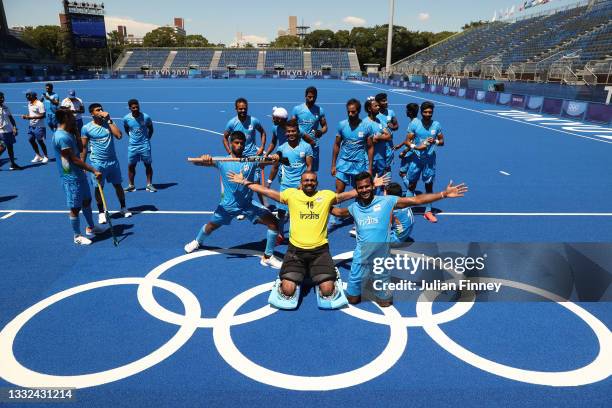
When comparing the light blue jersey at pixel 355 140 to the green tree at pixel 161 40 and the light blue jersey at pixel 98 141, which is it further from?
the green tree at pixel 161 40

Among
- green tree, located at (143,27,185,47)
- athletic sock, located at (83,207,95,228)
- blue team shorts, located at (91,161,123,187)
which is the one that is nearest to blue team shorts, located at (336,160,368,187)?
blue team shorts, located at (91,161,123,187)

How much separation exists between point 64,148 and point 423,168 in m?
6.65

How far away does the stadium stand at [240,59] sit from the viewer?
96.7 metres

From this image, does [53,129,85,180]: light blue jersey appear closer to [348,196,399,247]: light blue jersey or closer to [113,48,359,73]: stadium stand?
[348,196,399,247]: light blue jersey

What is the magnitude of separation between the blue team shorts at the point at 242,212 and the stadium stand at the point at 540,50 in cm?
3475

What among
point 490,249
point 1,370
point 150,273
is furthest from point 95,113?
point 490,249

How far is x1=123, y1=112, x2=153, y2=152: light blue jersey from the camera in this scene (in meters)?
9.10

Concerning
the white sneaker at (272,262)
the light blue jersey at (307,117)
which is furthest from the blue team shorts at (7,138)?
the white sneaker at (272,262)

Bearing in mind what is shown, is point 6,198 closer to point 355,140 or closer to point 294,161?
point 294,161

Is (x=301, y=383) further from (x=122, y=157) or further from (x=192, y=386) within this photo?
(x=122, y=157)

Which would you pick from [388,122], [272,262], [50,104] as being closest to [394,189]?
[272,262]

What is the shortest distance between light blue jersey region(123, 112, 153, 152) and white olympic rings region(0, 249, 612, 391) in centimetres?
449

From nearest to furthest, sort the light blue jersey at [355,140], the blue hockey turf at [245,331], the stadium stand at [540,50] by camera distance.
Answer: the blue hockey turf at [245,331] → the light blue jersey at [355,140] → the stadium stand at [540,50]

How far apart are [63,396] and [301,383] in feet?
7.59
